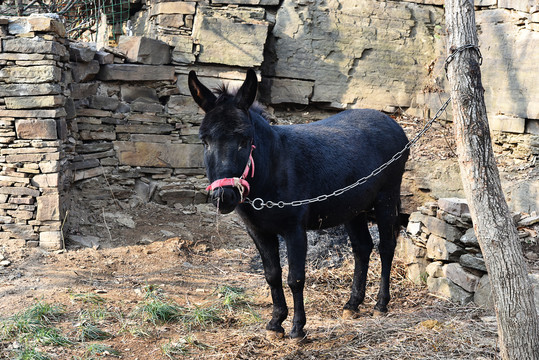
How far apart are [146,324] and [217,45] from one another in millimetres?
4937

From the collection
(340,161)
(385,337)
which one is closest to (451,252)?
(385,337)

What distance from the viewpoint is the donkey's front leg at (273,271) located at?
178 inches

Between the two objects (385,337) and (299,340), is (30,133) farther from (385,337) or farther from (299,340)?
(385,337)

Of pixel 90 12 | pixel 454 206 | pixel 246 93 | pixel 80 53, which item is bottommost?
pixel 454 206

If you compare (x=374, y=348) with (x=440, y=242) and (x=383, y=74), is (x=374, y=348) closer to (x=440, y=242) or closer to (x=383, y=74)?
(x=440, y=242)

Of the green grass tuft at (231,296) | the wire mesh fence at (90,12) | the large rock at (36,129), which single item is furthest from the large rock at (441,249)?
the wire mesh fence at (90,12)

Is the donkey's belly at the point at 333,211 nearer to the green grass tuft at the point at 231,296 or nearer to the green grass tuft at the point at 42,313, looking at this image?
the green grass tuft at the point at 231,296

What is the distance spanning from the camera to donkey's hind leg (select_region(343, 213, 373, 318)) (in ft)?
17.3

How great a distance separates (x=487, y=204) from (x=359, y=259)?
80.7 inches

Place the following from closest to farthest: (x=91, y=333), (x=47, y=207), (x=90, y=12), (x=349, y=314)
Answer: (x=91, y=333) < (x=349, y=314) < (x=47, y=207) < (x=90, y=12)

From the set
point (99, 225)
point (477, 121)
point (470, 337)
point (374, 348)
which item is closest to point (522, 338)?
point (470, 337)

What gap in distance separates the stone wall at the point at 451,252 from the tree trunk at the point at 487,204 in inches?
60.1

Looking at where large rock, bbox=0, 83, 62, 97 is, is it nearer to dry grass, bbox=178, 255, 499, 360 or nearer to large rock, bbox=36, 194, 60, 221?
large rock, bbox=36, 194, 60, 221

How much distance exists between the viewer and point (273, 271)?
454 cm
